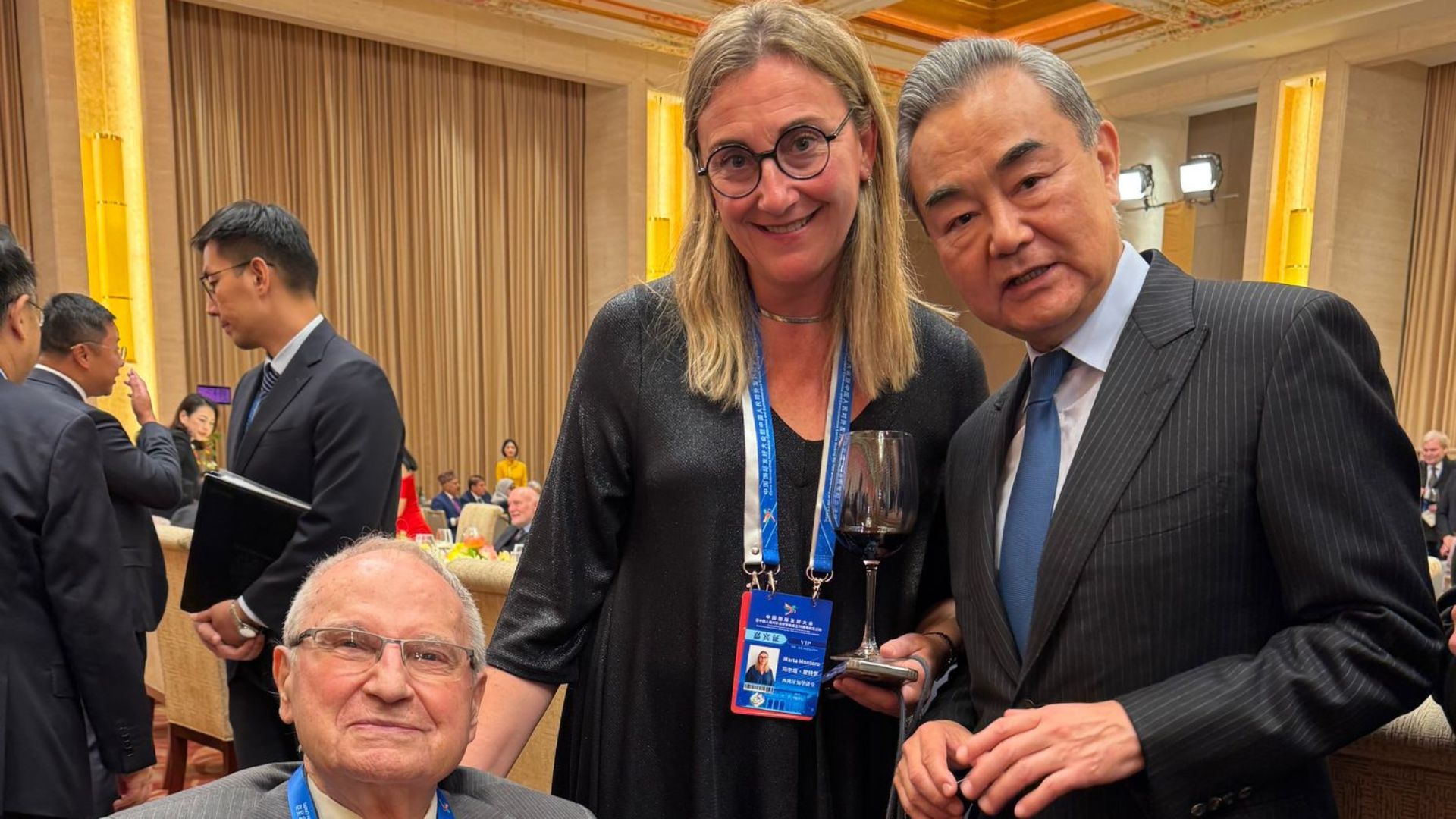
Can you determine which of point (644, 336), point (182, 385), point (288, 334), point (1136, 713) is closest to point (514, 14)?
→ point (182, 385)

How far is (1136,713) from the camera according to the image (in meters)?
0.97

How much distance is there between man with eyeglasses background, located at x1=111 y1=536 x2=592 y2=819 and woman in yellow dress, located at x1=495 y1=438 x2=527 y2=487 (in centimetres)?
952

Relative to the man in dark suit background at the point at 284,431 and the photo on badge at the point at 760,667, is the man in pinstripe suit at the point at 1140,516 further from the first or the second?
the man in dark suit background at the point at 284,431

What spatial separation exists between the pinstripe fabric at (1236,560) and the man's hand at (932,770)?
8cm

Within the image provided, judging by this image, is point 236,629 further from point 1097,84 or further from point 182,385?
point 1097,84

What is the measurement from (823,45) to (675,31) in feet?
33.8

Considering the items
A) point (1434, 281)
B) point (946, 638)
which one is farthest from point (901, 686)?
point (1434, 281)

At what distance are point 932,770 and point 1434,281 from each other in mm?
11301

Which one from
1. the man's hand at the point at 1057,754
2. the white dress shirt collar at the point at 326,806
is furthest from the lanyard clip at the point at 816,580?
the white dress shirt collar at the point at 326,806

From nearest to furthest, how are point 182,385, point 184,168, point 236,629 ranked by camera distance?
point 236,629 < point 182,385 < point 184,168

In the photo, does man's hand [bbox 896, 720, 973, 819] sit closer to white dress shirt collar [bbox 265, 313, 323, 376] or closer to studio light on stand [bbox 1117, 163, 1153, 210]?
white dress shirt collar [bbox 265, 313, 323, 376]

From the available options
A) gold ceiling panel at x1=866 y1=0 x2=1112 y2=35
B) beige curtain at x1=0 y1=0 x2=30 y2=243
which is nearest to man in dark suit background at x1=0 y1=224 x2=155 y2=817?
beige curtain at x1=0 y1=0 x2=30 y2=243

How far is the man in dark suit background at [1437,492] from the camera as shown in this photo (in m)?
7.53

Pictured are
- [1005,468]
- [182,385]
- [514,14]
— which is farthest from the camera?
[514,14]
